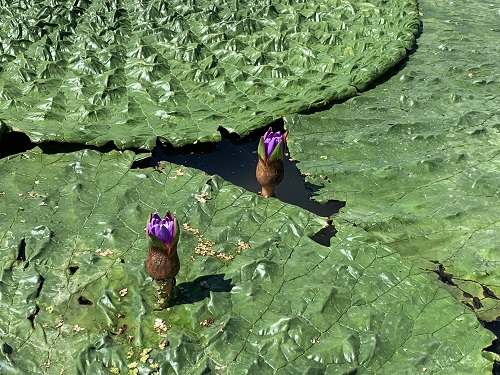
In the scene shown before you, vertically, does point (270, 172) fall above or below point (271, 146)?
below

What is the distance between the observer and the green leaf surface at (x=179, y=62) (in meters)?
7.36

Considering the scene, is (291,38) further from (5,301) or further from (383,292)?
(5,301)

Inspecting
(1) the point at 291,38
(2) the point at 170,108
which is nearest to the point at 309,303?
(2) the point at 170,108

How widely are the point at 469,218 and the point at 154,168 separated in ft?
11.4

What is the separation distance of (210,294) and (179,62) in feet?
15.2

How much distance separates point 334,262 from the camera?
214 inches

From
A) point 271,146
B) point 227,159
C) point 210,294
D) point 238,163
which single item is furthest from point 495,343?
point 227,159

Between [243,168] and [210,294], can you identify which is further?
[243,168]

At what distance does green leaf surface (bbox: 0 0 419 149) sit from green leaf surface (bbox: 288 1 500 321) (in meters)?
0.53

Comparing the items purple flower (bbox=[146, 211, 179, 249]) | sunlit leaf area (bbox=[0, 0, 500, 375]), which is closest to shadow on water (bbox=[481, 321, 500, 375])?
sunlit leaf area (bbox=[0, 0, 500, 375])

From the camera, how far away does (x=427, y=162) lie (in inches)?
269

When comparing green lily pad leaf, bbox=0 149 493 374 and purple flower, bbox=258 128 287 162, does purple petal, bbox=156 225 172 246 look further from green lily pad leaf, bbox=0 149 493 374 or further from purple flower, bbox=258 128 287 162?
purple flower, bbox=258 128 287 162

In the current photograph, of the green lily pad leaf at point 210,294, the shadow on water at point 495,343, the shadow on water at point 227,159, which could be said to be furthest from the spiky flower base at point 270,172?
the shadow on water at point 495,343

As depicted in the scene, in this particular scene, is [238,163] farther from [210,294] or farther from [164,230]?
[164,230]
